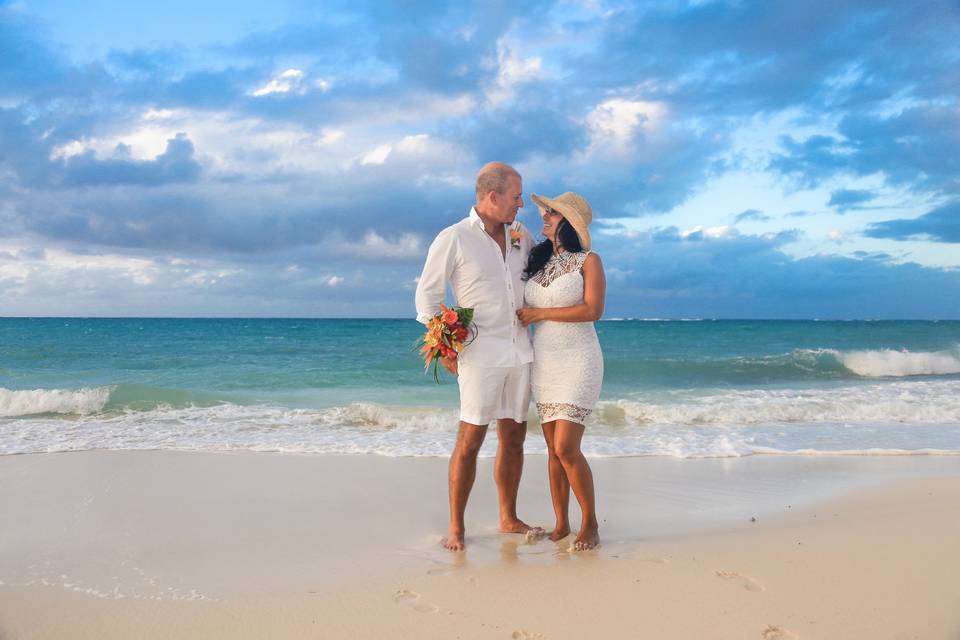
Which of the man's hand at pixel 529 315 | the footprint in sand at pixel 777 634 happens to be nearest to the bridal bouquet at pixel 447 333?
the man's hand at pixel 529 315

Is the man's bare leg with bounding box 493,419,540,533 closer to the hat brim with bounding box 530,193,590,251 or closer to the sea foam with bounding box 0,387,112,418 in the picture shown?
the hat brim with bounding box 530,193,590,251

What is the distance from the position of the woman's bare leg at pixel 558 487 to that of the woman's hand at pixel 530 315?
636 mm

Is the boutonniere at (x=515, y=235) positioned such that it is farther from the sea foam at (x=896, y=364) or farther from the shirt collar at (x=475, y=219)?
the sea foam at (x=896, y=364)

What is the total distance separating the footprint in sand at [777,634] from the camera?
3.34 m

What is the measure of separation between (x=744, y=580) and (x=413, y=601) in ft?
5.80

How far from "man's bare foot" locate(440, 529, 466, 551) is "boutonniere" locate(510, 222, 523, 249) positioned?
72.0 inches

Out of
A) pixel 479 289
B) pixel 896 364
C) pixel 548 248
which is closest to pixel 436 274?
pixel 479 289

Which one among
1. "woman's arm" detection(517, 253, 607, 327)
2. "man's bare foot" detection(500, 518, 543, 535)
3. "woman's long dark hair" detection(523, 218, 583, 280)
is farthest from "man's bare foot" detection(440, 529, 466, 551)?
"woman's long dark hair" detection(523, 218, 583, 280)

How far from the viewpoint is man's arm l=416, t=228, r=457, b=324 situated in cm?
451

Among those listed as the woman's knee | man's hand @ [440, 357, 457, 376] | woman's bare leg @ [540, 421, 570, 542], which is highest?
man's hand @ [440, 357, 457, 376]

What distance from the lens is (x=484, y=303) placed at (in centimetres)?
455

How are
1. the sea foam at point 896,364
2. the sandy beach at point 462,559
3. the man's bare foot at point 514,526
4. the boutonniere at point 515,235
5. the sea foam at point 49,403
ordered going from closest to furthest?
the sandy beach at point 462,559
the boutonniere at point 515,235
the man's bare foot at point 514,526
the sea foam at point 49,403
the sea foam at point 896,364

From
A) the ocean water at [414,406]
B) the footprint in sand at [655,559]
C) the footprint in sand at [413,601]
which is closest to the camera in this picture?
the footprint in sand at [413,601]

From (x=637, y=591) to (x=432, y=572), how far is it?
112 centimetres
